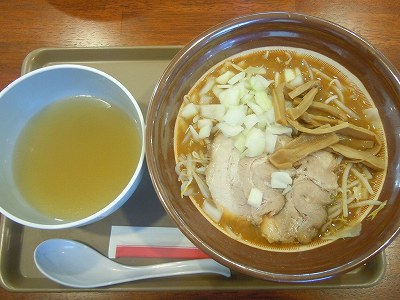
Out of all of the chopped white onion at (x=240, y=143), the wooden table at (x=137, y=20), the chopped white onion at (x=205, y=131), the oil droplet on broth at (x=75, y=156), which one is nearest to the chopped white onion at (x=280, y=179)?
the chopped white onion at (x=240, y=143)

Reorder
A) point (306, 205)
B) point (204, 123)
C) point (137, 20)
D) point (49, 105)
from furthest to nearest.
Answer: point (137, 20), point (49, 105), point (204, 123), point (306, 205)

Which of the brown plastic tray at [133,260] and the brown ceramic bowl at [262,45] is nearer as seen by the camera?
the brown ceramic bowl at [262,45]

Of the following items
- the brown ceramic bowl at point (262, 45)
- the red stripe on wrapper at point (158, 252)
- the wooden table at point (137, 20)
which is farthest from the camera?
the wooden table at point (137, 20)

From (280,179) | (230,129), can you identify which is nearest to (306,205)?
(280,179)

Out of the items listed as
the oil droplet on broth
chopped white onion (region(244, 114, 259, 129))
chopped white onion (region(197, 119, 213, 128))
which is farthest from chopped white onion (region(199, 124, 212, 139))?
the oil droplet on broth

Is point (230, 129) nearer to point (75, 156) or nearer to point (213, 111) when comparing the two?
point (213, 111)

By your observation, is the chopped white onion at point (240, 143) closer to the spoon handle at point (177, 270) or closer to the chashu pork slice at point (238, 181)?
the chashu pork slice at point (238, 181)

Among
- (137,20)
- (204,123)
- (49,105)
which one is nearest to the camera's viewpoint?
(204,123)
